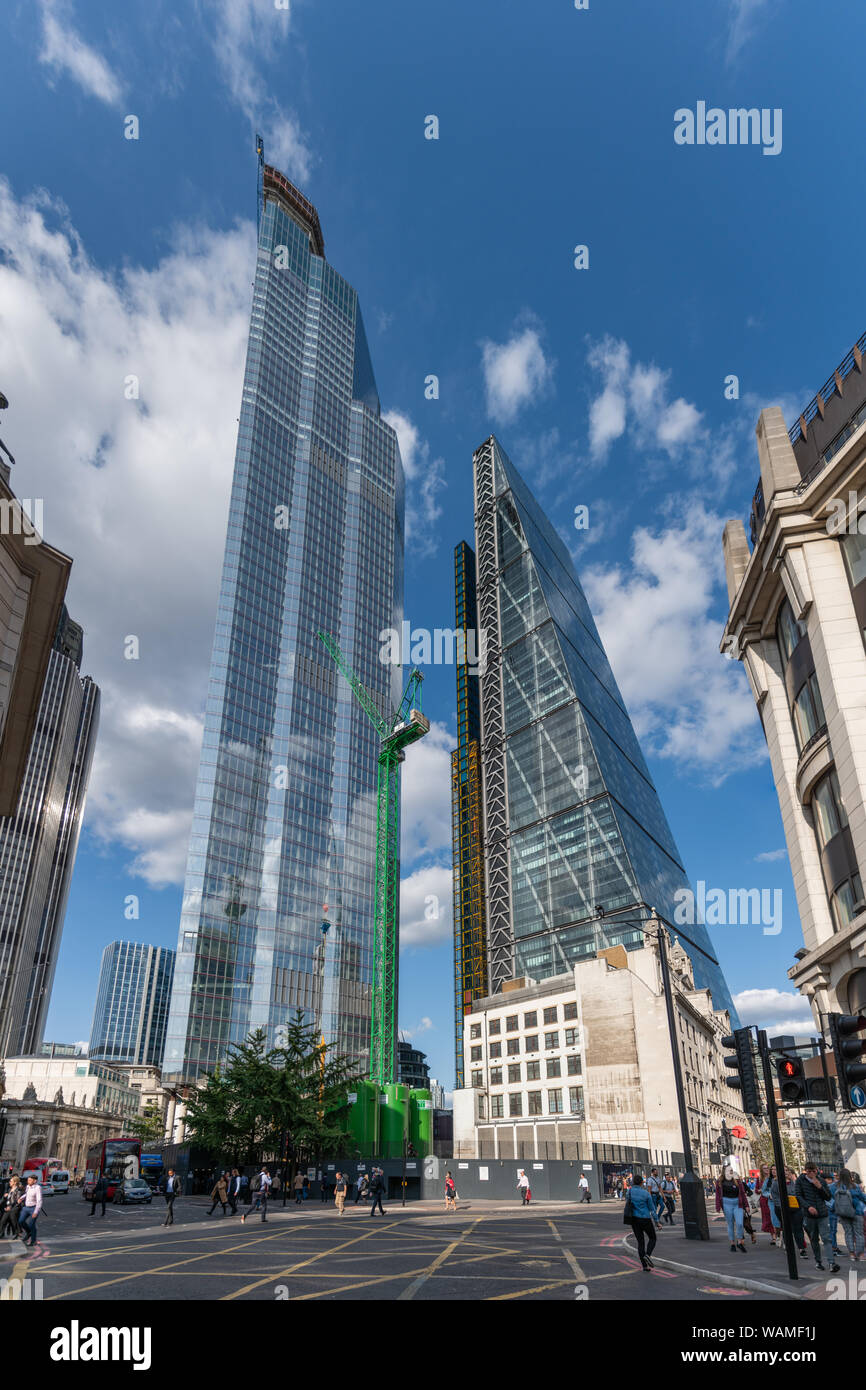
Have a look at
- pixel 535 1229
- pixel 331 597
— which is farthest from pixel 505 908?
pixel 535 1229

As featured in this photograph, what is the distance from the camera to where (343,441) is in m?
166

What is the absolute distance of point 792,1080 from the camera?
13195mm

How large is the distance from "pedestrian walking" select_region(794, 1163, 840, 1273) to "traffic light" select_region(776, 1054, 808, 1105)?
2.95 metres

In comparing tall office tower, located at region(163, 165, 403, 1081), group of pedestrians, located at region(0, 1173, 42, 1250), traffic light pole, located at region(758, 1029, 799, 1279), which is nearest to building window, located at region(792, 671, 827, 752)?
traffic light pole, located at region(758, 1029, 799, 1279)

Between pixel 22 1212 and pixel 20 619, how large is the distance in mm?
14362

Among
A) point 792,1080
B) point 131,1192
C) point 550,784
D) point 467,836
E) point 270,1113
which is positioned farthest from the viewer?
point 467,836

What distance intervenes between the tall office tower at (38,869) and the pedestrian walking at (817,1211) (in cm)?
14403

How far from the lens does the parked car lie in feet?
157

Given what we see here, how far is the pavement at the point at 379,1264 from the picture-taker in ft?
40.9

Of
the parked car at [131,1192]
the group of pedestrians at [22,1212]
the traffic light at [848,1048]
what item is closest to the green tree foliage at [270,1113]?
the parked car at [131,1192]

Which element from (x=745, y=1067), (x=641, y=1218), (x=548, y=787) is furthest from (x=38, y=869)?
(x=745, y=1067)

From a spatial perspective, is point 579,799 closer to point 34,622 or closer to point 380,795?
point 380,795

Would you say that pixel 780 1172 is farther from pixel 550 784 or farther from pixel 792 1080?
pixel 550 784

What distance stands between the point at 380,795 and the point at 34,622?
392ft
